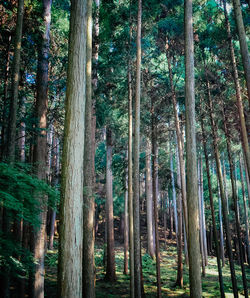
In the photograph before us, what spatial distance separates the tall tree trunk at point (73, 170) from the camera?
124 inches

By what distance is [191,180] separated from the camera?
15.5ft

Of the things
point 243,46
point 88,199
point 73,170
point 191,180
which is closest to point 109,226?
point 88,199

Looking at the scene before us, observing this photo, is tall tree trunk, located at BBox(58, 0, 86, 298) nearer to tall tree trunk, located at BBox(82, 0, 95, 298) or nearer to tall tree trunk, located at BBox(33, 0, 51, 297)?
tall tree trunk, located at BBox(82, 0, 95, 298)

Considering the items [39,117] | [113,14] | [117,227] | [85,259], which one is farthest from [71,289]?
[117,227]

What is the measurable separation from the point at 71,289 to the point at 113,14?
35.3ft

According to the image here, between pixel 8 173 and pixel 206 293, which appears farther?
pixel 206 293

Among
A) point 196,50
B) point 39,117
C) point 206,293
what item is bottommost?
point 206,293

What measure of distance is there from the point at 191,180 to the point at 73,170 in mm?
2639

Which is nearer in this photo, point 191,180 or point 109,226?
point 191,180

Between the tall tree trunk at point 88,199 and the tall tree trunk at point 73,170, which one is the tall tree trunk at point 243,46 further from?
the tall tree trunk at point 73,170

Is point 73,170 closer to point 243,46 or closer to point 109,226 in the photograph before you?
point 243,46

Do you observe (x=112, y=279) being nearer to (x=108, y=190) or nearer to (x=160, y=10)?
(x=108, y=190)

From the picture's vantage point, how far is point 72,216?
3297 millimetres

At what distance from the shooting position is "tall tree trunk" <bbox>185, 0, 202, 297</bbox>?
4.38 m
